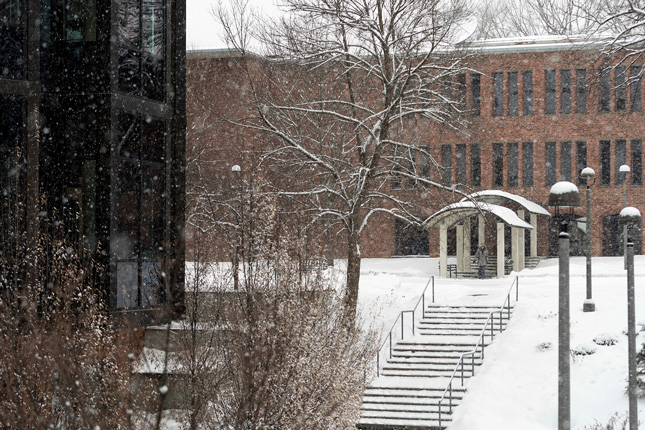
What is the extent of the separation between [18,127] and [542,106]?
3433 centimetres

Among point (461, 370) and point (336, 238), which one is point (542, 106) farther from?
point (461, 370)

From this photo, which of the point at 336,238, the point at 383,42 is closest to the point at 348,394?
the point at 383,42

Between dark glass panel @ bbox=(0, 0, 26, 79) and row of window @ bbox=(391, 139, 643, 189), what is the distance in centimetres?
3012

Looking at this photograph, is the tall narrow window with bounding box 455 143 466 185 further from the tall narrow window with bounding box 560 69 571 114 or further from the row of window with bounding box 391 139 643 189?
the tall narrow window with bounding box 560 69 571 114

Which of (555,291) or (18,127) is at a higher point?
(18,127)

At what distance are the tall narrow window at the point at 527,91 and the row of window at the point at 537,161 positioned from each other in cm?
188

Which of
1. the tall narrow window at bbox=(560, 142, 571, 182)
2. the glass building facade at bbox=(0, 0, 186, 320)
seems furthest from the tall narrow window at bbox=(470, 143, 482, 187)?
the glass building facade at bbox=(0, 0, 186, 320)

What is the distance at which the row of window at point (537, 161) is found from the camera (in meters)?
45.4

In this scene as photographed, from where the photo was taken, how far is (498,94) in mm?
46719

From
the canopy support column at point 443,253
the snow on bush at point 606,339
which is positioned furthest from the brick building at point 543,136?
the snow on bush at point 606,339

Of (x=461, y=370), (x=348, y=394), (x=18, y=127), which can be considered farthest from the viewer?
(x=461, y=370)

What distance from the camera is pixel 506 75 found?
46.4 metres

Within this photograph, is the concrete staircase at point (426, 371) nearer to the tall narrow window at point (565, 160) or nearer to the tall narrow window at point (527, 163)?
the tall narrow window at point (527, 163)

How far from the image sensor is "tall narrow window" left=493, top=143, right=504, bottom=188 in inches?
1844
